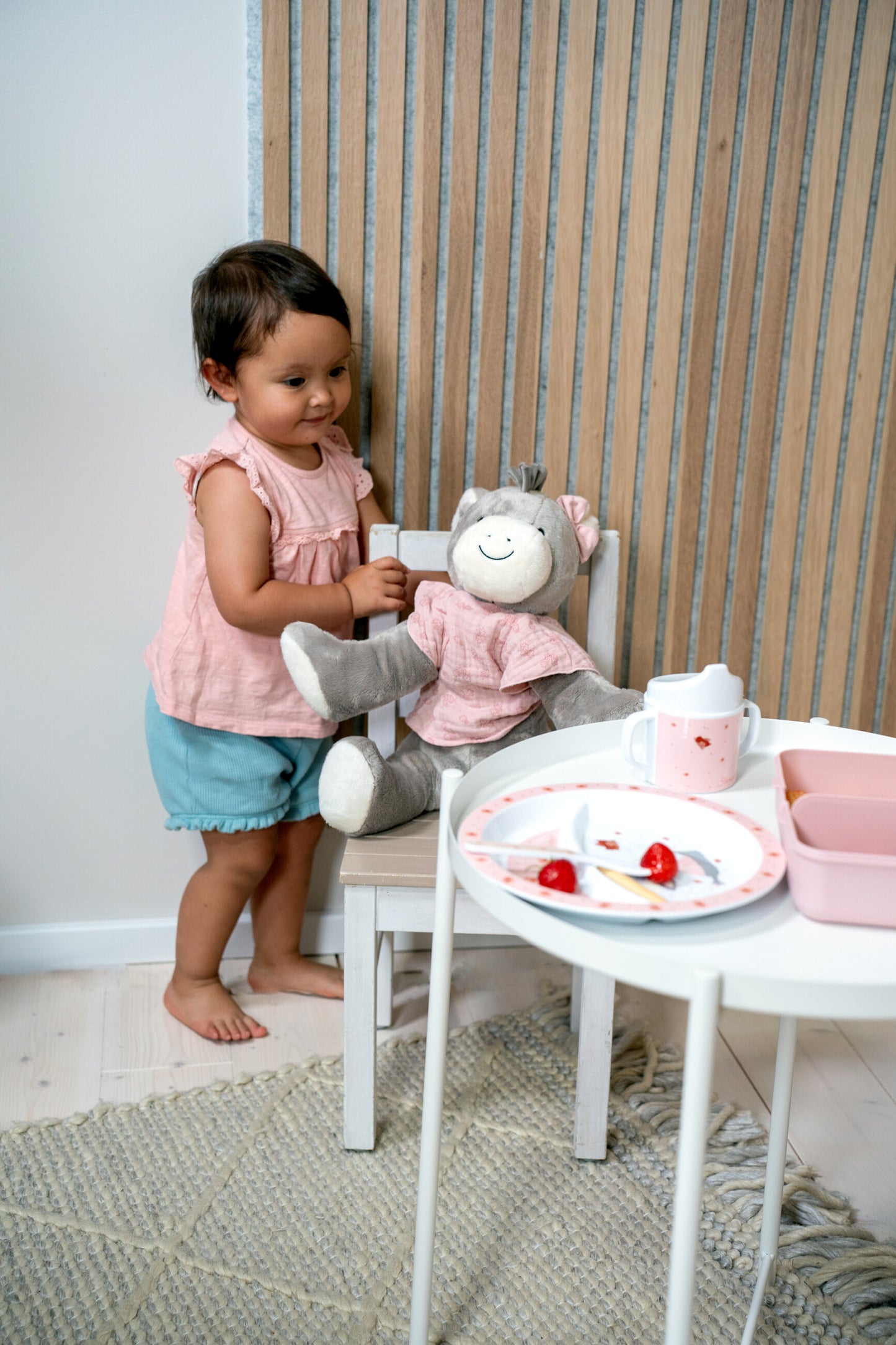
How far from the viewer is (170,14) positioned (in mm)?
1360

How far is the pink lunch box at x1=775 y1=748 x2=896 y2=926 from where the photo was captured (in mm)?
671

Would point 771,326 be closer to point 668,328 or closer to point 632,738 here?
→ point 668,328

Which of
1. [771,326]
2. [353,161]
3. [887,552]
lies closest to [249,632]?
[353,161]

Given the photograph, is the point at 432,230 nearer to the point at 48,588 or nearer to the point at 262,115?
the point at 262,115

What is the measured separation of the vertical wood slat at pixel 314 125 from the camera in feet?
4.48

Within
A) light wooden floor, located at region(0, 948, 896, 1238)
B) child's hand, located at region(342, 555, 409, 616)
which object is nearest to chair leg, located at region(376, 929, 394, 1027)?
light wooden floor, located at region(0, 948, 896, 1238)

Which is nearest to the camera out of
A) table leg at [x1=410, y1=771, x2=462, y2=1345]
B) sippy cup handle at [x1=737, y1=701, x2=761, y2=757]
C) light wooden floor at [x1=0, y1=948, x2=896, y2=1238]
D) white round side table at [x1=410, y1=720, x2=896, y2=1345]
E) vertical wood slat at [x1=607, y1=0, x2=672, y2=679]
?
white round side table at [x1=410, y1=720, x2=896, y2=1345]

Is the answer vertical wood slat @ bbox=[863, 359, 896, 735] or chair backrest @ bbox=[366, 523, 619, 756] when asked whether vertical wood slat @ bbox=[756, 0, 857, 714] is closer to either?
vertical wood slat @ bbox=[863, 359, 896, 735]

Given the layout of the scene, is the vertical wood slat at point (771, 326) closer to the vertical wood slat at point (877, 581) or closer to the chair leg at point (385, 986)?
the vertical wood slat at point (877, 581)

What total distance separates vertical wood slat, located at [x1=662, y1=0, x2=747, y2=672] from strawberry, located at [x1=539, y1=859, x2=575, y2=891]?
968 millimetres

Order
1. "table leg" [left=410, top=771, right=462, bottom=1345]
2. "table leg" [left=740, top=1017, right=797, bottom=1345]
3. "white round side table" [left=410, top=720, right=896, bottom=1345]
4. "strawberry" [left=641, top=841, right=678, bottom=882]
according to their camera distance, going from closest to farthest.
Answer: "white round side table" [left=410, top=720, right=896, bottom=1345], "strawberry" [left=641, top=841, right=678, bottom=882], "table leg" [left=410, top=771, right=462, bottom=1345], "table leg" [left=740, top=1017, right=797, bottom=1345]

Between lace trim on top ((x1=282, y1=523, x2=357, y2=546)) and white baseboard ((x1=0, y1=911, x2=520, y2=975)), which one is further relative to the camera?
white baseboard ((x1=0, y1=911, x2=520, y2=975))

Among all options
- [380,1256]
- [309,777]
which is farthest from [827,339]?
[380,1256]

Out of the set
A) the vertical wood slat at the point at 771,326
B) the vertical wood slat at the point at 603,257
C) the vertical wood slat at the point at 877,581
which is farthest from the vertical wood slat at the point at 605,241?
the vertical wood slat at the point at 877,581
